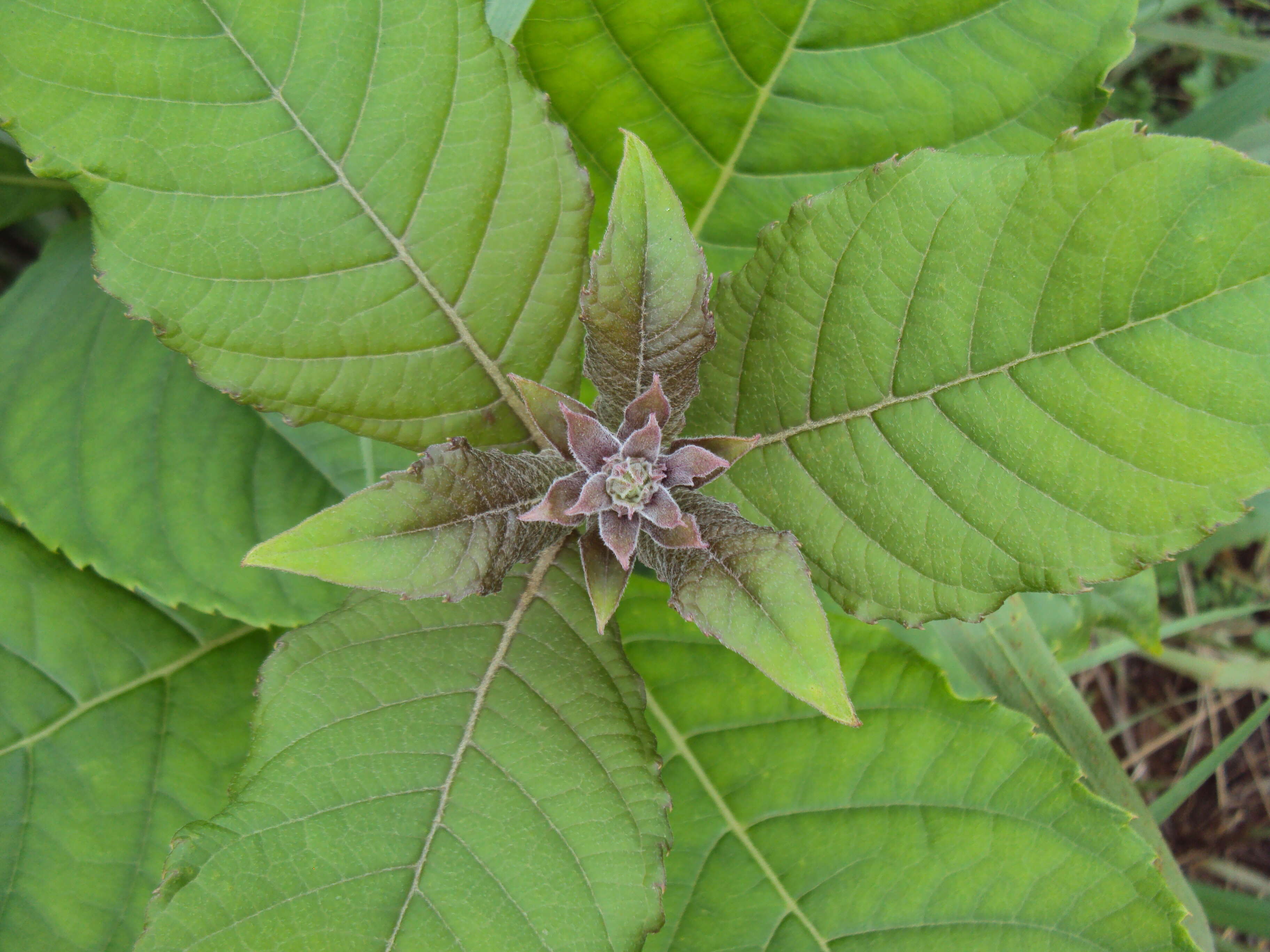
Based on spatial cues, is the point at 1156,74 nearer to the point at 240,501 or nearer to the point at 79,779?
the point at 240,501

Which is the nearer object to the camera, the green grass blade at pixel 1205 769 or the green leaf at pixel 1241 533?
the green grass blade at pixel 1205 769

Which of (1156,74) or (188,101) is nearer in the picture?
(188,101)

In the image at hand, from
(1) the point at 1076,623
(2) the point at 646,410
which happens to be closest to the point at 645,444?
(2) the point at 646,410

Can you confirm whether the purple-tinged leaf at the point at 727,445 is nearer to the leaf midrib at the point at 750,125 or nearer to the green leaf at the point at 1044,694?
the leaf midrib at the point at 750,125

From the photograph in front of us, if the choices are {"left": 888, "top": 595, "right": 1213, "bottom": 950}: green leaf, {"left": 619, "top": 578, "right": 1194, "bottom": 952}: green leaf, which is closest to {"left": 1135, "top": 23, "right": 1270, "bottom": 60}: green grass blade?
{"left": 888, "top": 595, "right": 1213, "bottom": 950}: green leaf

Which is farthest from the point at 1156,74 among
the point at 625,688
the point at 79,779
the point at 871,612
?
the point at 79,779

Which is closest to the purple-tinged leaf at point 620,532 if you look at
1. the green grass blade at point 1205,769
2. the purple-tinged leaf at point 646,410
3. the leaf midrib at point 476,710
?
the purple-tinged leaf at point 646,410
